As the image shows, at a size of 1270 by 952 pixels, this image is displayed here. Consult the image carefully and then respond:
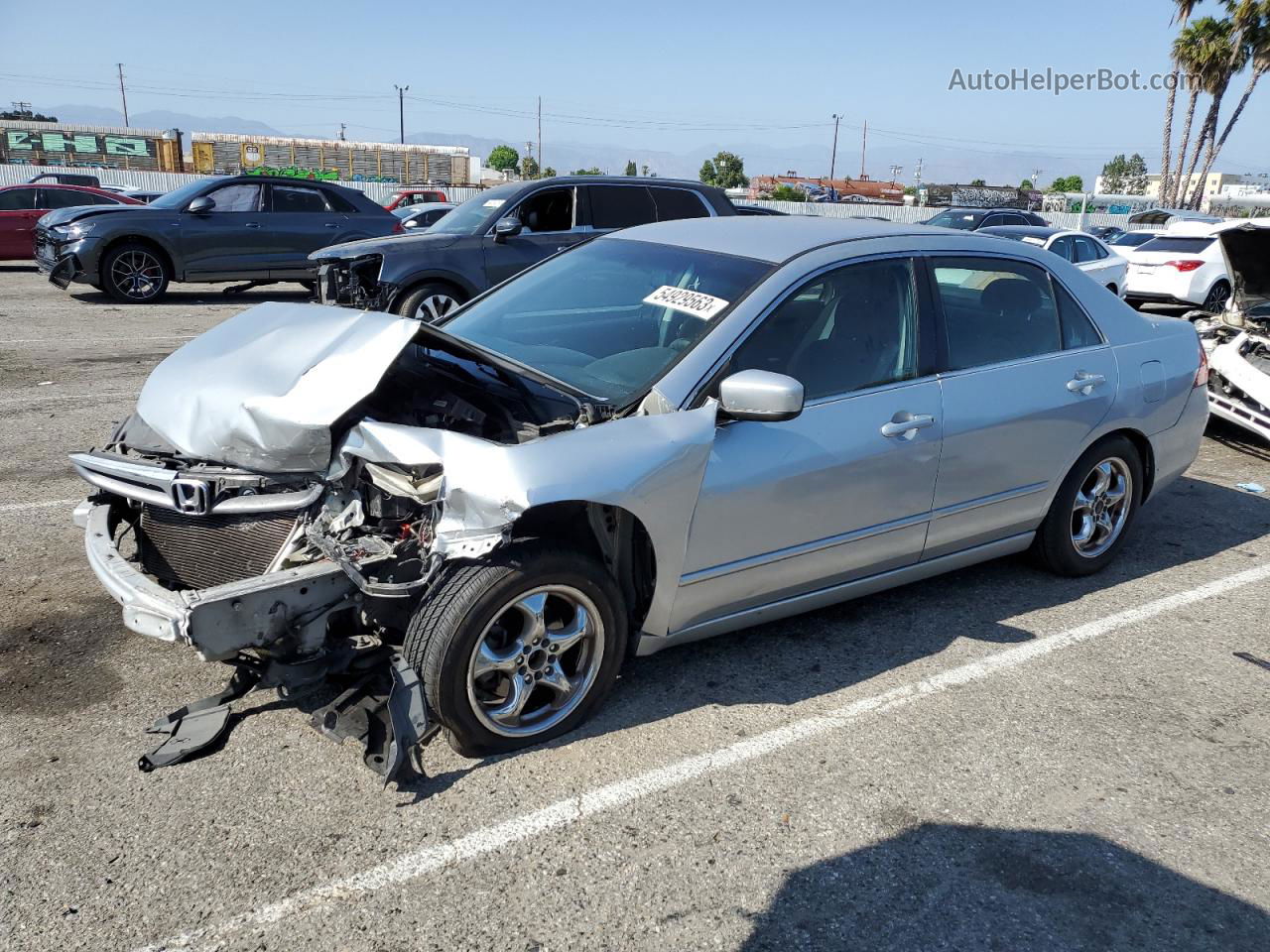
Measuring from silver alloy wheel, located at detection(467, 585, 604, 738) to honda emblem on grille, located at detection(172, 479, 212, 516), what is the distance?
981 mm

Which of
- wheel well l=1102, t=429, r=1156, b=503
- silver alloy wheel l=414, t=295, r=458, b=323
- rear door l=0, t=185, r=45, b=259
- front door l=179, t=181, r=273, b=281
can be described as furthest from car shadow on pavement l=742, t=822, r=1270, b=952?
rear door l=0, t=185, r=45, b=259

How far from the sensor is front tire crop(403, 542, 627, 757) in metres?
2.99

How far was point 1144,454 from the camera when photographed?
4.95 meters

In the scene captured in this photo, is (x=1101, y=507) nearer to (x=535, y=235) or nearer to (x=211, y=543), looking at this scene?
(x=211, y=543)

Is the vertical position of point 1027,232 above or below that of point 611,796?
above

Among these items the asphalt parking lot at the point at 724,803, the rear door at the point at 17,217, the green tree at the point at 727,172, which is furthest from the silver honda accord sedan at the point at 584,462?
the green tree at the point at 727,172

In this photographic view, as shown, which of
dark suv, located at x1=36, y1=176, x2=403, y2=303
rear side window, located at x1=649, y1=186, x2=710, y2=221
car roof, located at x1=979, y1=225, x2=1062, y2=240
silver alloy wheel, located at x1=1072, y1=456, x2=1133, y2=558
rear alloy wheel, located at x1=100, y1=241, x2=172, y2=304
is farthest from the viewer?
car roof, located at x1=979, y1=225, x2=1062, y2=240

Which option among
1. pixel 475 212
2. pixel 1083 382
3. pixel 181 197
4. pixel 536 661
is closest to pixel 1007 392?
pixel 1083 382

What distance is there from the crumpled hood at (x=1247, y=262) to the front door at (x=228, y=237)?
1168cm

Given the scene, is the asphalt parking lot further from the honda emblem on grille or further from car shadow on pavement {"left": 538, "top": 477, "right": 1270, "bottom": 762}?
the honda emblem on grille

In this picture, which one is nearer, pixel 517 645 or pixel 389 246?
pixel 517 645

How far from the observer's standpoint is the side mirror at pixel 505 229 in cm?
990

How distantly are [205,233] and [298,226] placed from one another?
126 cm

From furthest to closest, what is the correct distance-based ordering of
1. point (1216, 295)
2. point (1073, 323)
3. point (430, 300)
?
point (1216, 295) < point (430, 300) < point (1073, 323)
